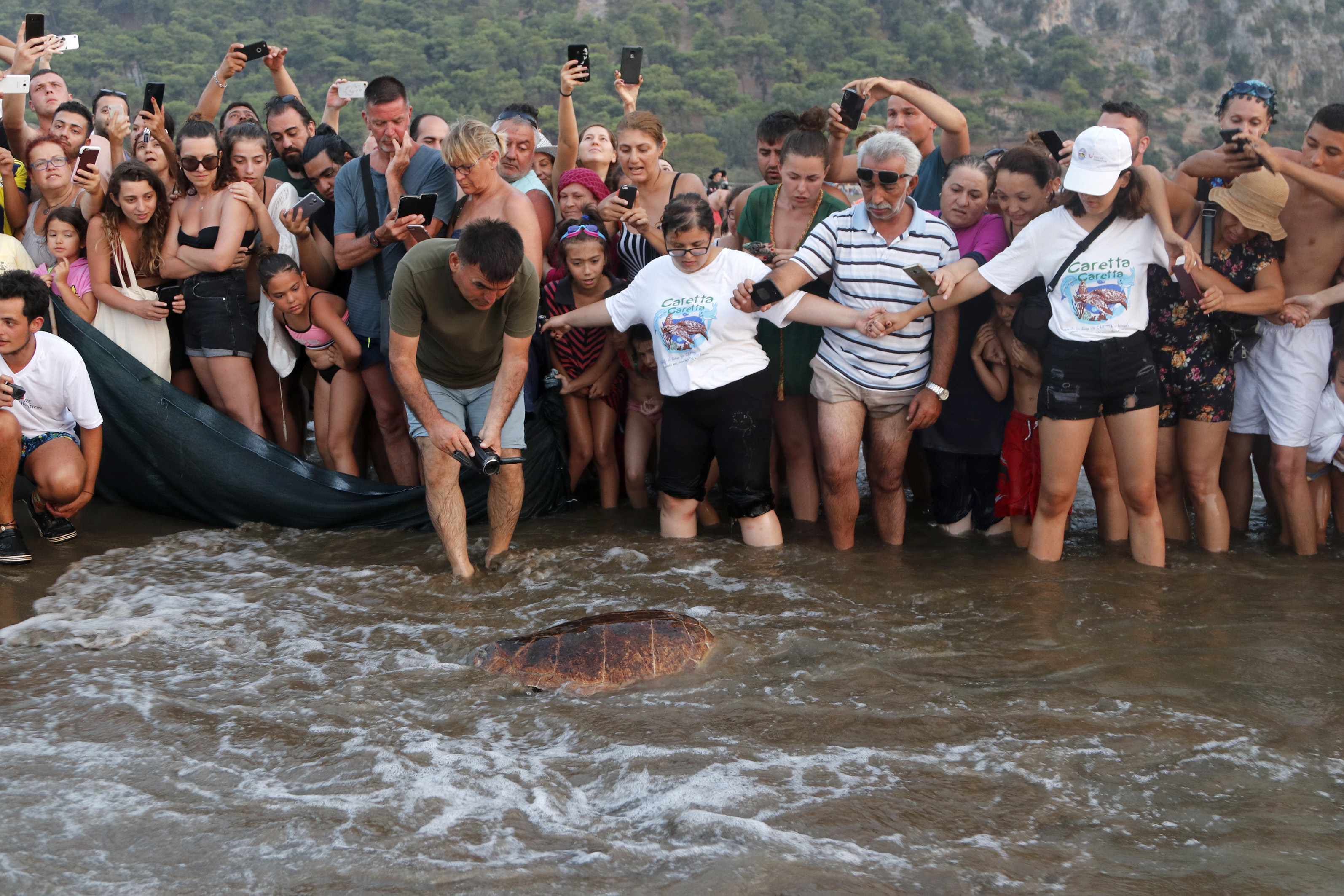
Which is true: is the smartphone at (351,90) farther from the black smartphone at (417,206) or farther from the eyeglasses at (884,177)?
the eyeglasses at (884,177)

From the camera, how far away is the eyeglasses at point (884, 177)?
4438 mm

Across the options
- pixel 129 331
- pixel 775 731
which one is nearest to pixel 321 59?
pixel 129 331

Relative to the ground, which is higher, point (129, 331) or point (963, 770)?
point (129, 331)

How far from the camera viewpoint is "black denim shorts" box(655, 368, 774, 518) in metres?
4.83

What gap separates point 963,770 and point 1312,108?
224 ft

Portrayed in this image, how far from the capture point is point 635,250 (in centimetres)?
545

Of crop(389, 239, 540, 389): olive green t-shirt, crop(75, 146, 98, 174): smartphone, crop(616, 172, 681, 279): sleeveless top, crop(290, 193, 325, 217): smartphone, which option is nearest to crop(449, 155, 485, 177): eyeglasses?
crop(389, 239, 540, 389): olive green t-shirt

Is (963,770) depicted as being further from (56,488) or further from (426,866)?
(56,488)

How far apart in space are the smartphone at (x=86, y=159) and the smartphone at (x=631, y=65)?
2818mm

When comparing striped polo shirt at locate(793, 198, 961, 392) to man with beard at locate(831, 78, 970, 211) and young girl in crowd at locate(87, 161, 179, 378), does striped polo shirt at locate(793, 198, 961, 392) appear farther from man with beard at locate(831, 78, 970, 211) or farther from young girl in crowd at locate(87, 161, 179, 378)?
young girl in crowd at locate(87, 161, 179, 378)

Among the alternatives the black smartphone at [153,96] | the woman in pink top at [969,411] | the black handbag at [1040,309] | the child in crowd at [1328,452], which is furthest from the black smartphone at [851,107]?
the black smartphone at [153,96]

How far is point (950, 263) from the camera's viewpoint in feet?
15.3

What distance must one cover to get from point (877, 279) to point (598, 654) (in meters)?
2.20

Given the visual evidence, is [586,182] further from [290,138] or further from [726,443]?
[290,138]
